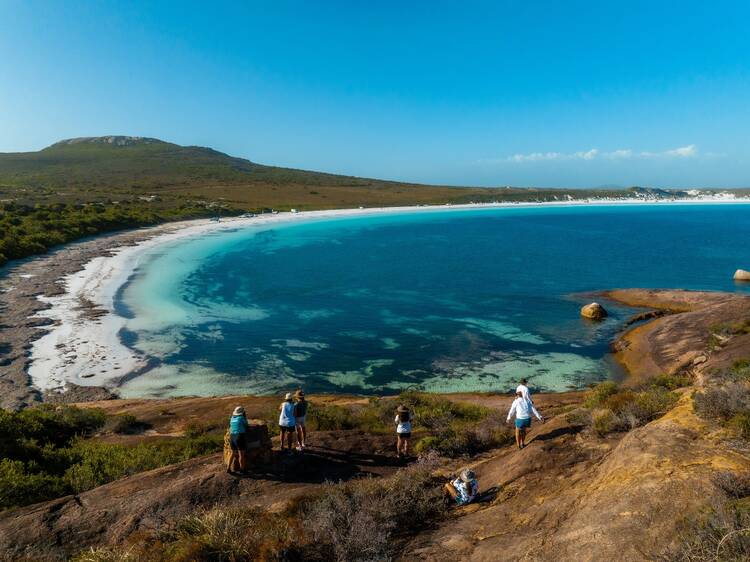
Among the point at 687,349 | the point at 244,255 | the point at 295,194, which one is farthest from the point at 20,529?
the point at 295,194

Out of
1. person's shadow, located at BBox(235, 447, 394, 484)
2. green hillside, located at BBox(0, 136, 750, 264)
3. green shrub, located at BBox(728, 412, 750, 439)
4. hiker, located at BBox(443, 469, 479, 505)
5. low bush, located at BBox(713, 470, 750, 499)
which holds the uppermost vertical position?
green hillside, located at BBox(0, 136, 750, 264)

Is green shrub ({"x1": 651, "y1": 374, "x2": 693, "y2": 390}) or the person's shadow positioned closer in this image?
the person's shadow

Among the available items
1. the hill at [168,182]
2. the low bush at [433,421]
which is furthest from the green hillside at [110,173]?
the low bush at [433,421]

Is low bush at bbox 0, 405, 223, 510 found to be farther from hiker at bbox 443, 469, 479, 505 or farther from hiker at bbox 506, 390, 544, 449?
hiker at bbox 506, 390, 544, 449

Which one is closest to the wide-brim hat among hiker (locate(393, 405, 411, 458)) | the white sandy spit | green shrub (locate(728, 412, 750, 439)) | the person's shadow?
the person's shadow

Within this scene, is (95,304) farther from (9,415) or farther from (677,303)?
(677,303)

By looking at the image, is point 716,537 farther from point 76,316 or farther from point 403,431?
point 76,316

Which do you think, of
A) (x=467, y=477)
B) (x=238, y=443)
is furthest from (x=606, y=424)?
(x=238, y=443)
